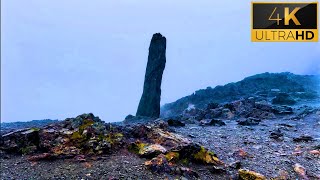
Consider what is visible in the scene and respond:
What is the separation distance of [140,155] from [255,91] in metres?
40.8

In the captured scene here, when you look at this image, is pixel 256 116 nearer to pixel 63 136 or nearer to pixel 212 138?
pixel 212 138

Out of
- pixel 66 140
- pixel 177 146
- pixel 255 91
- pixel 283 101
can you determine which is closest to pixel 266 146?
pixel 177 146

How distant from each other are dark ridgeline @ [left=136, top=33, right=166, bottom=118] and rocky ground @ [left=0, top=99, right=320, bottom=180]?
1567cm

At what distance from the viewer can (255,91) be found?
175 ft

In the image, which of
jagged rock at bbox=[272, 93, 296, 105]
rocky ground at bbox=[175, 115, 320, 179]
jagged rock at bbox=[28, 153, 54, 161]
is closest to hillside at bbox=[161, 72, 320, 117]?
jagged rock at bbox=[272, 93, 296, 105]

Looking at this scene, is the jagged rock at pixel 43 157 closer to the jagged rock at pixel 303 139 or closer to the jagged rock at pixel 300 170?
the jagged rock at pixel 300 170

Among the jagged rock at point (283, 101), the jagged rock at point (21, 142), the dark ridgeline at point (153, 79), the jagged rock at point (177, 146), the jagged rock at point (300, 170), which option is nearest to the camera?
the jagged rock at point (300, 170)

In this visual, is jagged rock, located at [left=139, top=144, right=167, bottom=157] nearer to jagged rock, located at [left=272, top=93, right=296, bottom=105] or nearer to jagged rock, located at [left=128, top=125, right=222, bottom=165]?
jagged rock, located at [left=128, top=125, right=222, bottom=165]

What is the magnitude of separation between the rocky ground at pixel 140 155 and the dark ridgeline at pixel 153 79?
15.7 meters

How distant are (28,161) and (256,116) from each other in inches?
907

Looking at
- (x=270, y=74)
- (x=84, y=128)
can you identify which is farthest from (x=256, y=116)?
(x=270, y=74)

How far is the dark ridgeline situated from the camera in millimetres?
37156

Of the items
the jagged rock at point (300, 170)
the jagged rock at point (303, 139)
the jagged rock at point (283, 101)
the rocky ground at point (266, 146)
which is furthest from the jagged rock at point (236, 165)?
the jagged rock at point (283, 101)

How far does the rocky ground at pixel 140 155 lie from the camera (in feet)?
48.5
